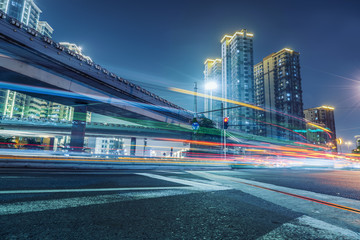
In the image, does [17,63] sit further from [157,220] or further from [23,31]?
[157,220]

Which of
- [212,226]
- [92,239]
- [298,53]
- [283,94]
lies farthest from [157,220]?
[298,53]

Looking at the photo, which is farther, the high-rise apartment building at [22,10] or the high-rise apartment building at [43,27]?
the high-rise apartment building at [43,27]

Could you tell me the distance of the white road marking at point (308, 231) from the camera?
6.18 feet

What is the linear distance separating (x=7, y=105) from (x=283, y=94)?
154m

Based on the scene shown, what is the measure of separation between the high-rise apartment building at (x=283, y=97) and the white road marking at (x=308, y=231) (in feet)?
385

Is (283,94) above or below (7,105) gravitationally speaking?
above

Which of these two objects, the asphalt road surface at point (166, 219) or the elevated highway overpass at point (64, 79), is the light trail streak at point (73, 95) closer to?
the elevated highway overpass at point (64, 79)

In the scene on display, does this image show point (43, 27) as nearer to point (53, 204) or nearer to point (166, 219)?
point (53, 204)

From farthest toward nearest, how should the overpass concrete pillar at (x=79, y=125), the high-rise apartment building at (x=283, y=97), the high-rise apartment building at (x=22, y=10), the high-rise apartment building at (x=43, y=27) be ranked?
1. the high-rise apartment building at (x=43, y=27)
2. the high-rise apartment building at (x=283, y=97)
3. the high-rise apartment building at (x=22, y=10)
4. the overpass concrete pillar at (x=79, y=125)

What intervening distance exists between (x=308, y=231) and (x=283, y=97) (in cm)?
13833

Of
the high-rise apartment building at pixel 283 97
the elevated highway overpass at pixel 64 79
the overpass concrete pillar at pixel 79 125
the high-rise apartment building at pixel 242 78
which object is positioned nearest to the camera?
the elevated highway overpass at pixel 64 79

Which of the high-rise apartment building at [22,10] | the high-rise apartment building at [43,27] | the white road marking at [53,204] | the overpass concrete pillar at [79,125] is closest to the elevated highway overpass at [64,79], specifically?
the overpass concrete pillar at [79,125]

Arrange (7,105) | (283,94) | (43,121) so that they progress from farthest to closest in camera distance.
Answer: (283,94) < (7,105) < (43,121)

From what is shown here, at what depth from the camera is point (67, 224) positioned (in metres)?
1.98
